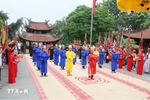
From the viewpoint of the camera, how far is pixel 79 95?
7520 millimetres

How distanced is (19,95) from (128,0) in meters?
4.10

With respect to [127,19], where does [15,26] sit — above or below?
below

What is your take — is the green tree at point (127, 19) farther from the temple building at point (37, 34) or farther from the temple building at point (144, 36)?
the temple building at point (144, 36)

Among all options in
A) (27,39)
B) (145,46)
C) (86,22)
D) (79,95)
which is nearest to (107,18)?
(86,22)

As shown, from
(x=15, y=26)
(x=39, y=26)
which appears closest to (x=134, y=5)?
(x=39, y=26)

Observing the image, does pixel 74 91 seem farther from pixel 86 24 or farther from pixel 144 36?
pixel 86 24

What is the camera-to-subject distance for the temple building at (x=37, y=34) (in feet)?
120

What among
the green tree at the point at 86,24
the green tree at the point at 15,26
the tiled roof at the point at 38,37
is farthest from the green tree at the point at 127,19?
the green tree at the point at 15,26

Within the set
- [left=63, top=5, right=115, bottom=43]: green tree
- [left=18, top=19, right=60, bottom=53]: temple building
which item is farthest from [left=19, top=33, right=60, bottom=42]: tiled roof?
[left=63, top=5, right=115, bottom=43]: green tree

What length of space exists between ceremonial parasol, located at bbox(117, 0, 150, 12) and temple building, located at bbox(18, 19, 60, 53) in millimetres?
31129

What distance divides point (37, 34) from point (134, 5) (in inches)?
1336

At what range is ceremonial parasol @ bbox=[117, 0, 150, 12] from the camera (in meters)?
5.43

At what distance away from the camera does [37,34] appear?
3881cm

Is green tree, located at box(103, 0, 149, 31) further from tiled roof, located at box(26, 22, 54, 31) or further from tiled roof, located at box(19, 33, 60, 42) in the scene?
tiled roof, located at box(26, 22, 54, 31)
